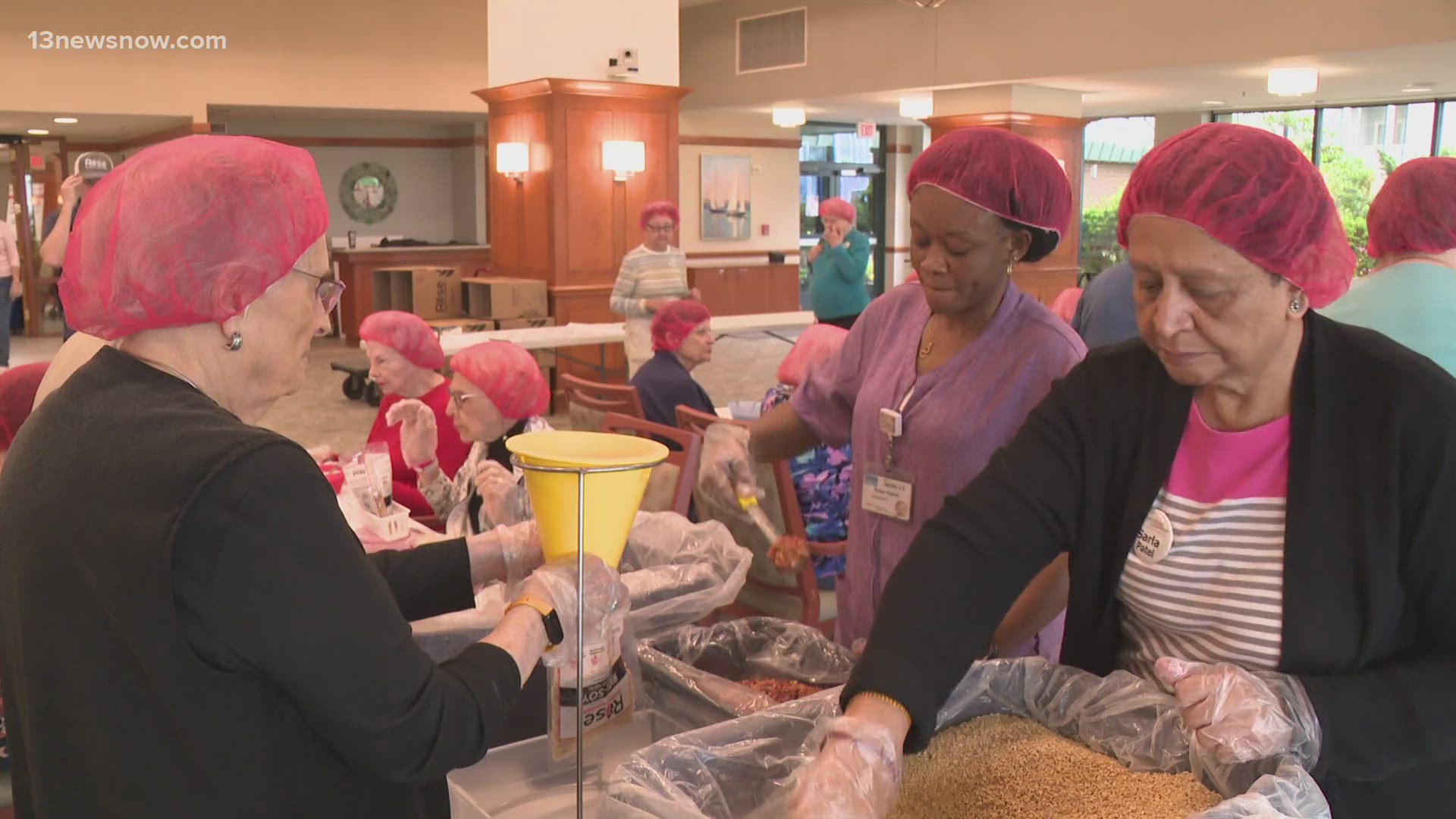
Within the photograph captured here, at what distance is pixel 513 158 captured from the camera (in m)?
9.91

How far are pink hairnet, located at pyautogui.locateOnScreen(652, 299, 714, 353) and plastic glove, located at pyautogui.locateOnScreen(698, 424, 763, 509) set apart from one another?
2512mm

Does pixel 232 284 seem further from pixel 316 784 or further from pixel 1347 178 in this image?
pixel 1347 178

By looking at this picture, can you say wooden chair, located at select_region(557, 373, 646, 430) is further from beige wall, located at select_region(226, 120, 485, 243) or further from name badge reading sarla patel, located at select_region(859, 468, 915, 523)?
beige wall, located at select_region(226, 120, 485, 243)

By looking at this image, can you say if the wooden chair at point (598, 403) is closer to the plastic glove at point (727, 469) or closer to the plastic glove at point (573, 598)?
the plastic glove at point (727, 469)

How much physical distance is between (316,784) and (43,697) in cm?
27

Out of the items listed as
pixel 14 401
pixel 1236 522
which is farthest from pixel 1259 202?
pixel 14 401

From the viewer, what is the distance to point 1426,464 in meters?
1.19

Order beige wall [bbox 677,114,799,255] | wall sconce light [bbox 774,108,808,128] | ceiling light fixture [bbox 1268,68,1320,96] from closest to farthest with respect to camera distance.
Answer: ceiling light fixture [bbox 1268,68,1320,96] < wall sconce light [bbox 774,108,808,128] < beige wall [bbox 677,114,799,255]

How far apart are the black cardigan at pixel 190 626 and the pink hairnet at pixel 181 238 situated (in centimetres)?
7

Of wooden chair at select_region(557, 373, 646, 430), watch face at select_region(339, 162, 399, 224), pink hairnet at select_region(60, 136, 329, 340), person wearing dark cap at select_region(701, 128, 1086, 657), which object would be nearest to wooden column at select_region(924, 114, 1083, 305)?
wooden chair at select_region(557, 373, 646, 430)

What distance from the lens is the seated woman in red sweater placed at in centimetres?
359

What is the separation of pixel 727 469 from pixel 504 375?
3.33 ft

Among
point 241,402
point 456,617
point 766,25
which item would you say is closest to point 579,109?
point 766,25

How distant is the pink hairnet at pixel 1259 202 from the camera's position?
1230 millimetres
